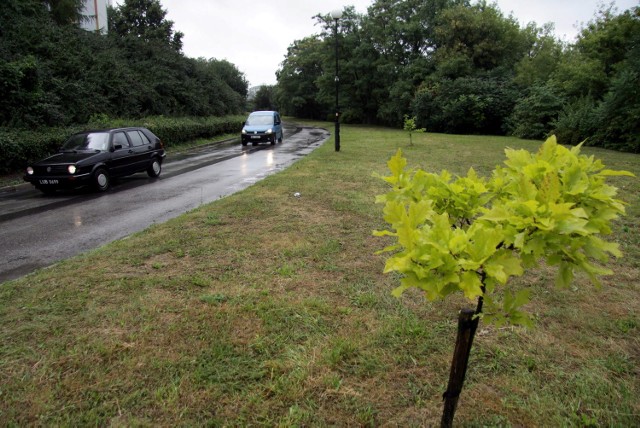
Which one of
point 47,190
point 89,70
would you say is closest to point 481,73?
point 89,70

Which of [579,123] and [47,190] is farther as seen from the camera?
[579,123]

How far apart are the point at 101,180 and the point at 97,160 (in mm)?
538

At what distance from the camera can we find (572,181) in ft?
4.96

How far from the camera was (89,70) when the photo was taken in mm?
19781

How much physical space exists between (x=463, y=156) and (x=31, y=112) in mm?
17133

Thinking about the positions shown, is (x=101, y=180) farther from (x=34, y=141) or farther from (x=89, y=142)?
(x=34, y=141)

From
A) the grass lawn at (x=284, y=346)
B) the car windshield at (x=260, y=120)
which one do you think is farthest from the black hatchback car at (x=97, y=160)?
the car windshield at (x=260, y=120)

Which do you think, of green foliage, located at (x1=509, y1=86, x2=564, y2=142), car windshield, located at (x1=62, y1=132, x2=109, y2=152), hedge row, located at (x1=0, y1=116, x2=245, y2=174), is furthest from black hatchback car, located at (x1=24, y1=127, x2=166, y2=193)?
green foliage, located at (x1=509, y1=86, x2=564, y2=142)

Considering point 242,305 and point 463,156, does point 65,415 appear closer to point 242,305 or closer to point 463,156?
point 242,305

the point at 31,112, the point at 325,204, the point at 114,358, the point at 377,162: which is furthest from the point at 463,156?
the point at 31,112

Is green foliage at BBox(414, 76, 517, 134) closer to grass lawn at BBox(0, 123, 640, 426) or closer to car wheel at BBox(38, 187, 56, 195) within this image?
grass lawn at BBox(0, 123, 640, 426)

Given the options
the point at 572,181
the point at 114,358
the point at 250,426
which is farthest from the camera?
the point at 114,358

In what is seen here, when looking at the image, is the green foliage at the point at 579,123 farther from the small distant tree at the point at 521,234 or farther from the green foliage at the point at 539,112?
the small distant tree at the point at 521,234

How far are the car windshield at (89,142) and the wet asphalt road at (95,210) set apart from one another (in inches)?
48.7
